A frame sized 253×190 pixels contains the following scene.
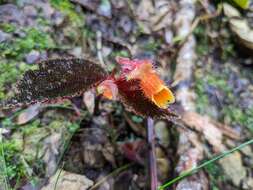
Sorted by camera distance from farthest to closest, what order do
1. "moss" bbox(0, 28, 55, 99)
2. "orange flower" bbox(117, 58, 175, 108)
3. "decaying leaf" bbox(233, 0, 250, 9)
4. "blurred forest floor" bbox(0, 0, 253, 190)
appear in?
"decaying leaf" bbox(233, 0, 250, 9), "moss" bbox(0, 28, 55, 99), "blurred forest floor" bbox(0, 0, 253, 190), "orange flower" bbox(117, 58, 175, 108)

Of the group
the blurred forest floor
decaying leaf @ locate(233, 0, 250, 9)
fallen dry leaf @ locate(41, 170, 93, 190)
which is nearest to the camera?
fallen dry leaf @ locate(41, 170, 93, 190)

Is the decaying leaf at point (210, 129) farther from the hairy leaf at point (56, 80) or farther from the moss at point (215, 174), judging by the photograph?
the hairy leaf at point (56, 80)

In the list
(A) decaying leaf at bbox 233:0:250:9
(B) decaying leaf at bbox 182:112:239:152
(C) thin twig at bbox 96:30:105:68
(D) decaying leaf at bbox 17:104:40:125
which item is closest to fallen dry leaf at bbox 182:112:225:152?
(B) decaying leaf at bbox 182:112:239:152

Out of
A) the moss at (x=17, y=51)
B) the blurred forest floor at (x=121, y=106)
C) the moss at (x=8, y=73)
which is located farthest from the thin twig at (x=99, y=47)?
the moss at (x=8, y=73)

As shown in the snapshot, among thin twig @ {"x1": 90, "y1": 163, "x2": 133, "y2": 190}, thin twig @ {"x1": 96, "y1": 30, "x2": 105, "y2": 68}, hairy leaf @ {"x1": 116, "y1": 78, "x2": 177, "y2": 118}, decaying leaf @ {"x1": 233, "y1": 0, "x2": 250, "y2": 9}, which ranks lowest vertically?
thin twig @ {"x1": 90, "y1": 163, "x2": 133, "y2": 190}

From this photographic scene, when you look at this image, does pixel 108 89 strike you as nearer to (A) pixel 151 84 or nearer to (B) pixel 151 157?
(A) pixel 151 84

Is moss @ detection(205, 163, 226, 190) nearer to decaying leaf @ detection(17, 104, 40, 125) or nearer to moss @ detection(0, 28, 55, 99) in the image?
decaying leaf @ detection(17, 104, 40, 125)

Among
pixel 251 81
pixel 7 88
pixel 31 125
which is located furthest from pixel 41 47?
pixel 251 81
